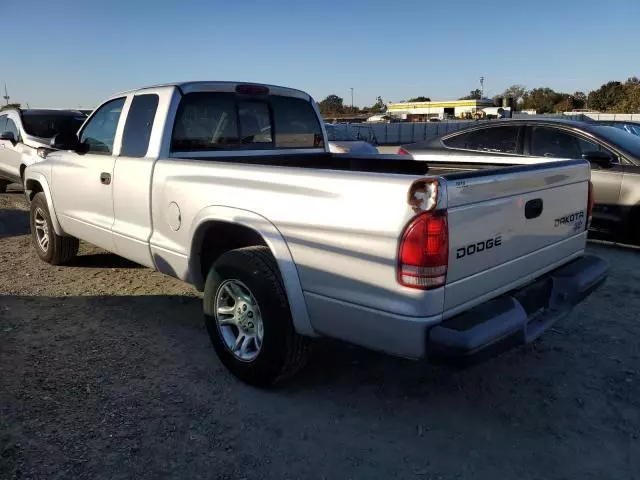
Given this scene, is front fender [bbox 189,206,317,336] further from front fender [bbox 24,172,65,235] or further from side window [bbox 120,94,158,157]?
front fender [bbox 24,172,65,235]

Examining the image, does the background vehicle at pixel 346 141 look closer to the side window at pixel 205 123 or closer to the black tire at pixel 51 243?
the black tire at pixel 51 243

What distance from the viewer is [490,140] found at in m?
7.75

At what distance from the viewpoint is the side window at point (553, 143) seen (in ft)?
23.4

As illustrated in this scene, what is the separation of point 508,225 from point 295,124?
270 cm

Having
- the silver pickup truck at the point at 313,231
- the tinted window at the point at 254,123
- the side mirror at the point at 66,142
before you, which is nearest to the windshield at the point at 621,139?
the silver pickup truck at the point at 313,231

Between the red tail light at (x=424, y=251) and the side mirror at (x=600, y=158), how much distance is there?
16.6 feet

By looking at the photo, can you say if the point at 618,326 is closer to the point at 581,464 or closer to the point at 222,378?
the point at 581,464

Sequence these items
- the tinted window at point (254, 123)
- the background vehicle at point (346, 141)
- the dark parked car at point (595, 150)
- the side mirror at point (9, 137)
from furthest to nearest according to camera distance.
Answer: the background vehicle at point (346, 141) → the side mirror at point (9, 137) → the dark parked car at point (595, 150) → the tinted window at point (254, 123)

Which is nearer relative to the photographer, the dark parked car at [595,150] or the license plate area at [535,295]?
the license plate area at [535,295]

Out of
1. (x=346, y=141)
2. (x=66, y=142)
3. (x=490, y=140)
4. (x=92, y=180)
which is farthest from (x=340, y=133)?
(x=92, y=180)

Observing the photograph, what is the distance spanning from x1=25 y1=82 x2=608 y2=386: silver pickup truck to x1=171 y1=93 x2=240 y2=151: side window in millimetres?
11

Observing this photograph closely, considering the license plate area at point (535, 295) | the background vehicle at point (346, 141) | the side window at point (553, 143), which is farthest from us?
the background vehicle at point (346, 141)

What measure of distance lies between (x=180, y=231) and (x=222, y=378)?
104 cm

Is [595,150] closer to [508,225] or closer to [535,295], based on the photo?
[535,295]
